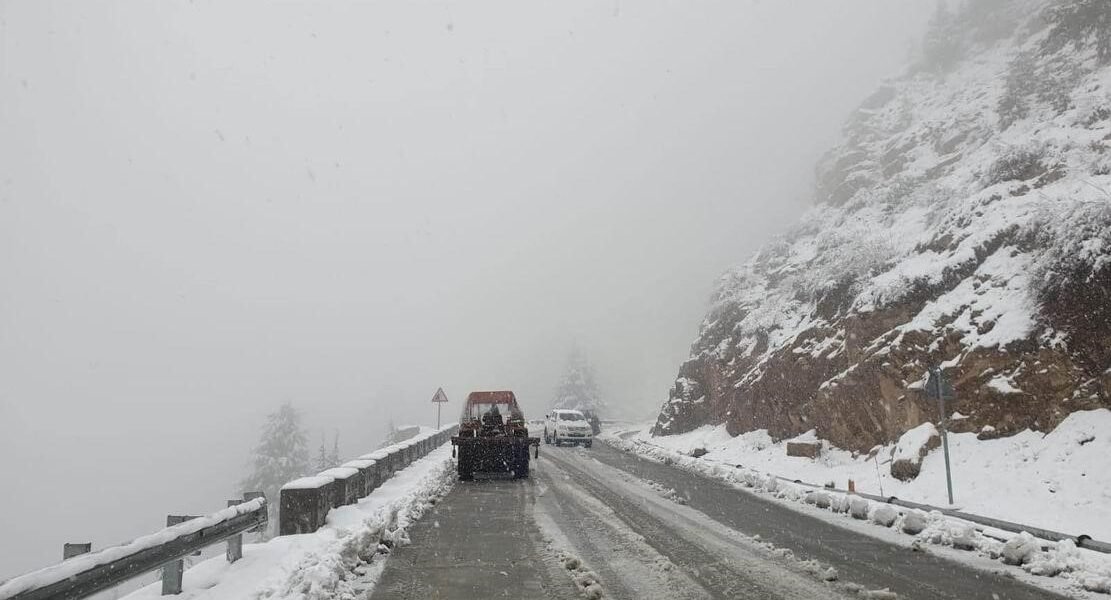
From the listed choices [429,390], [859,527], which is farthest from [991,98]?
[429,390]

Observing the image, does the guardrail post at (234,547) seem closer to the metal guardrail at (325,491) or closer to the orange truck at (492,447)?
the metal guardrail at (325,491)

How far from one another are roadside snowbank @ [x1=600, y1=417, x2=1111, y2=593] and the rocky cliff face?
0.68 metres

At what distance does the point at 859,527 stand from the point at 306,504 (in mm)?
8621

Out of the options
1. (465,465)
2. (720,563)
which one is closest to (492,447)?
(465,465)

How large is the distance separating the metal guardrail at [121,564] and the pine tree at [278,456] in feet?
112

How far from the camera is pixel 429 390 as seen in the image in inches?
7687

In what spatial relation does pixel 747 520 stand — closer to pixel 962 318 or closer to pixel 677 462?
pixel 962 318

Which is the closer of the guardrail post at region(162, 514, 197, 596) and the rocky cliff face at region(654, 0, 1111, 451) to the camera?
the guardrail post at region(162, 514, 197, 596)

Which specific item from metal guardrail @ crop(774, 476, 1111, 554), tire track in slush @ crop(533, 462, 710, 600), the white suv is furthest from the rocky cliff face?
tire track in slush @ crop(533, 462, 710, 600)

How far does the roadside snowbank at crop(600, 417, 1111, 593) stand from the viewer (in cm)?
675

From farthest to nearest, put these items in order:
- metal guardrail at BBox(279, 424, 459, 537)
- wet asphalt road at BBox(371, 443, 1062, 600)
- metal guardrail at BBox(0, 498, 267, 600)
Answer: metal guardrail at BBox(279, 424, 459, 537) < wet asphalt road at BBox(371, 443, 1062, 600) < metal guardrail at BBox(0, 498, 267, 600)

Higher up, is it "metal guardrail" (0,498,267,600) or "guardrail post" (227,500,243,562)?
"metal guardrail" (0,498,267,600)

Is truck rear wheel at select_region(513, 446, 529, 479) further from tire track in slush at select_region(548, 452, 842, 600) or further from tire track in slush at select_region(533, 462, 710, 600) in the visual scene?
tire track in slush at select_region(548, 452, 842, 600)

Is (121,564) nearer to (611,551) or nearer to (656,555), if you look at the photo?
(611,551)
